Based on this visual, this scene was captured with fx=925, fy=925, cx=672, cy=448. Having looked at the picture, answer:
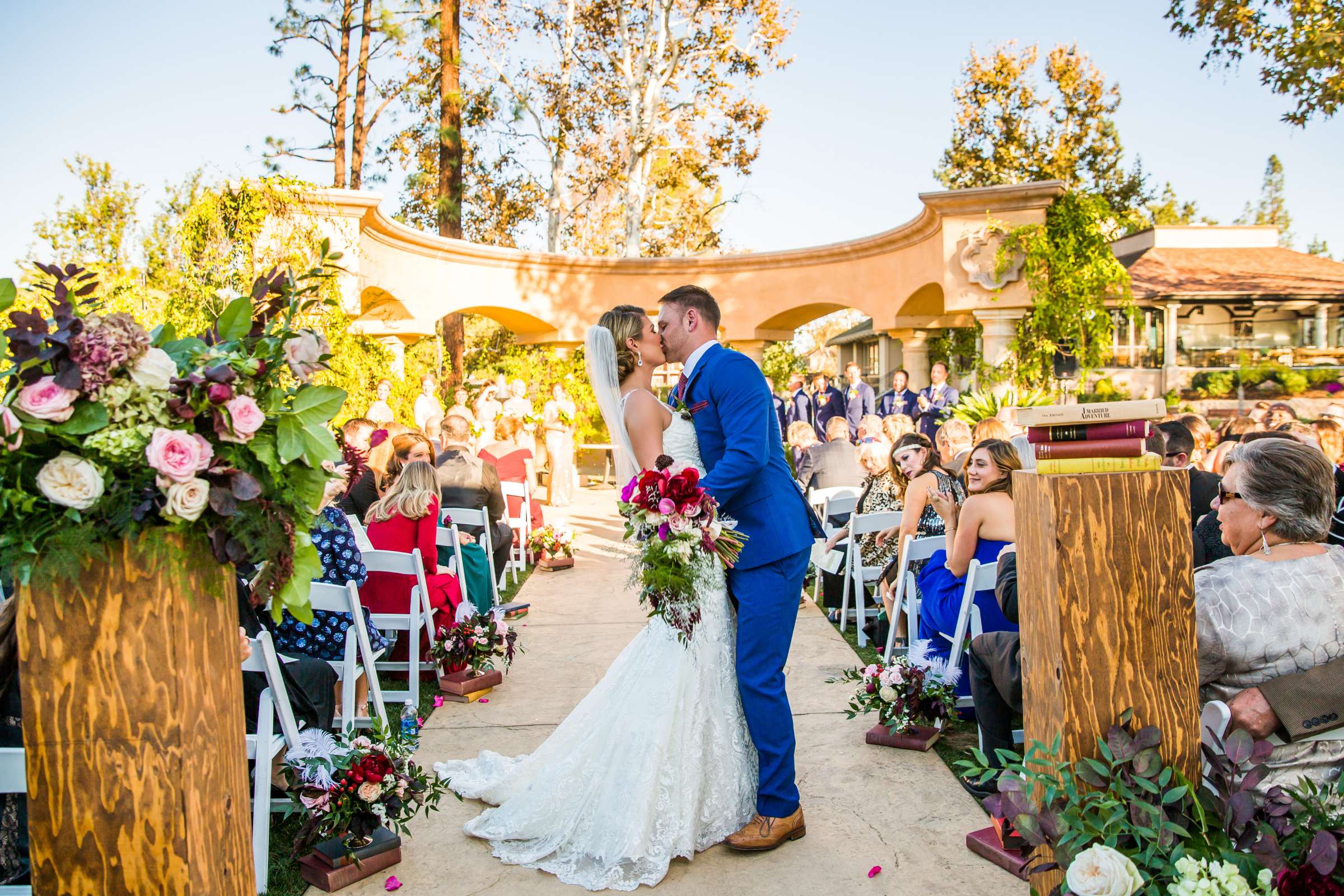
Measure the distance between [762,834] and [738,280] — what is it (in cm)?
1431

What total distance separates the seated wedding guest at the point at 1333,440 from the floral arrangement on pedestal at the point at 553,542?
6173 millimetres

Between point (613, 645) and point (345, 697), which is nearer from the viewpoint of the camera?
point (345, 697)

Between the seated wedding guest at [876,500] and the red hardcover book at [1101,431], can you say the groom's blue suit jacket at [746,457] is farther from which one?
the seated wedding guest at [876,500]

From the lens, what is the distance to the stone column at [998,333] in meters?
12.3

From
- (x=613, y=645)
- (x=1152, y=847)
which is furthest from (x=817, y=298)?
(x=1152, y=847)

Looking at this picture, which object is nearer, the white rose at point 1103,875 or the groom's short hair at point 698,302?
the white rose at point 1103,875

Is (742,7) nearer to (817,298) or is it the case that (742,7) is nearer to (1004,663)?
(817,298)

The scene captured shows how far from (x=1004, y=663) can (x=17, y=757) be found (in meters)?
3.01

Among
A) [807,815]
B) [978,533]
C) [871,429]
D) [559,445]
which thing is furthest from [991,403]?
[807,815]

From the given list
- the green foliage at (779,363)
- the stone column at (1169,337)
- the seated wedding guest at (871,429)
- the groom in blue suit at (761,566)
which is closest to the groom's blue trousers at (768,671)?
the groom in blue suit at (761,566)

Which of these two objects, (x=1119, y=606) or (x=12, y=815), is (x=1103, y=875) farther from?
(x=12, y=815)

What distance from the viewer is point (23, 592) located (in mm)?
1744

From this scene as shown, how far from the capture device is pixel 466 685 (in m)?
5.09

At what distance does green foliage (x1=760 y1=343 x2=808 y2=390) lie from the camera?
17.8 meters
